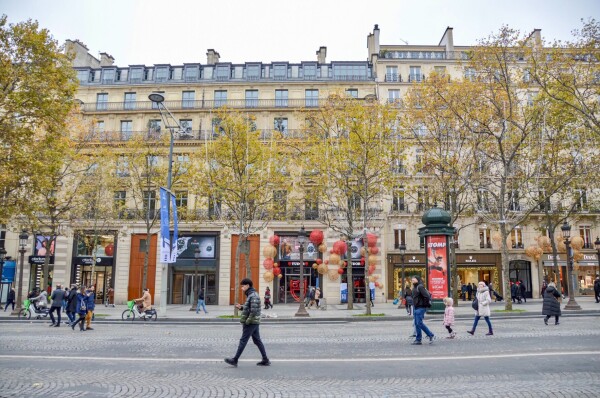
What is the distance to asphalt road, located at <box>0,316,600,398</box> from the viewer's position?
22.8 feet

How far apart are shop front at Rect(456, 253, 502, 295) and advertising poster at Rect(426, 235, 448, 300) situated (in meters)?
19.9

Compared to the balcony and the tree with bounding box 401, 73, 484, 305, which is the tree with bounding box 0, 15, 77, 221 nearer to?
the tree with bounding box 401, 73, 484, 305

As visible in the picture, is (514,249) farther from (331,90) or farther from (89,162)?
(89,162)

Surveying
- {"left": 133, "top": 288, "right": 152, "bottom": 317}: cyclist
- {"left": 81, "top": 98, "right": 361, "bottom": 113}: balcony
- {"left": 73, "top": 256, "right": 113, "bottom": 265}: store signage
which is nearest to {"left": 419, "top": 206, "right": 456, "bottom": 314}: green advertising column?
{"left": 133, "top": 288, "right": 152, "bottom": 317}: cyclist

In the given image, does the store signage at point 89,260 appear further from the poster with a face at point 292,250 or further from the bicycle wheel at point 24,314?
the poster with a face at point 292,250

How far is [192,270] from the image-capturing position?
36344 millimetres

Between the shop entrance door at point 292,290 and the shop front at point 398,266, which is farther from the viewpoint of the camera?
the shop front at point 398,266

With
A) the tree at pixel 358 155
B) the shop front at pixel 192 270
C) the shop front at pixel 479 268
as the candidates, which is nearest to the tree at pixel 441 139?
the tree at pixel 358 155

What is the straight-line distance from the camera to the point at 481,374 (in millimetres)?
7914

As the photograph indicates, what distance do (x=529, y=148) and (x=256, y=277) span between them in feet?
70.6

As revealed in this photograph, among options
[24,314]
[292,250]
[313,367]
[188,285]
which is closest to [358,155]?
[292,250]

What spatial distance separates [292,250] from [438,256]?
18046 mm

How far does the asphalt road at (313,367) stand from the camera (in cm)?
696

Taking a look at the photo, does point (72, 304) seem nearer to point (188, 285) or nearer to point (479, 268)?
point (188, 285)
